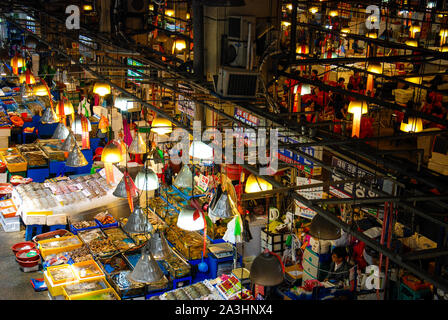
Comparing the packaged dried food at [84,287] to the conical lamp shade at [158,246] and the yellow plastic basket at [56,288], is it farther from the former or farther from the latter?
the conical lamp shade at [158,246]

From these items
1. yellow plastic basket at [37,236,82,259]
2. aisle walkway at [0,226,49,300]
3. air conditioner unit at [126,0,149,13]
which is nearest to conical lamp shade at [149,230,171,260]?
aisle walkway at [0,226,49,300]

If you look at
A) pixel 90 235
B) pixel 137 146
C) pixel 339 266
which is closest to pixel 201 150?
Result: pixel 137 146

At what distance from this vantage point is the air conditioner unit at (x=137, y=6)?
1070 centimetres

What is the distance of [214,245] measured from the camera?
32.4ft

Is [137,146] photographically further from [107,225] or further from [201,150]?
[107,225]

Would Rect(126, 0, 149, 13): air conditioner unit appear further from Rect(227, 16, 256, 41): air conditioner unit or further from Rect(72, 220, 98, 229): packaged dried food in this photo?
Rect(72, 220, 98, 229): packaged dried food

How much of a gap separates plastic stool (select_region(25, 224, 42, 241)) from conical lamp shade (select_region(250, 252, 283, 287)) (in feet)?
24.7

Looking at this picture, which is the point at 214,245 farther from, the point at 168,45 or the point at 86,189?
the point at 168,45

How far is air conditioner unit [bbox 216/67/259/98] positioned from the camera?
244 inches

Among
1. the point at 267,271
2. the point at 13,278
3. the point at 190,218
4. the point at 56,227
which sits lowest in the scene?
the point at 13,278

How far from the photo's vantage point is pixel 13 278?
32.5ft

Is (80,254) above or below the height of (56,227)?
above

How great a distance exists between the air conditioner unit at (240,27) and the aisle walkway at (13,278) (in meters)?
5.78

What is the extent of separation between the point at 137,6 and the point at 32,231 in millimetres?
5446
